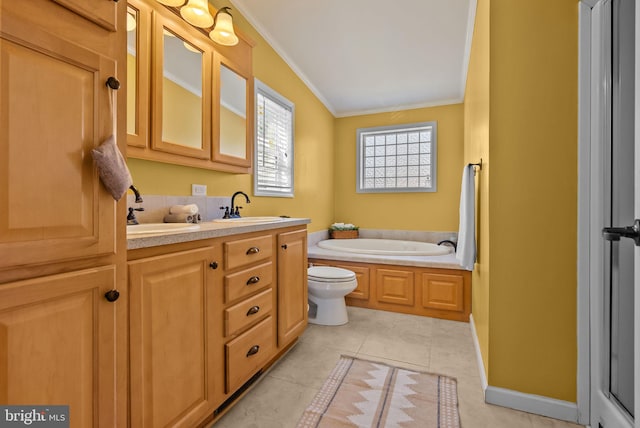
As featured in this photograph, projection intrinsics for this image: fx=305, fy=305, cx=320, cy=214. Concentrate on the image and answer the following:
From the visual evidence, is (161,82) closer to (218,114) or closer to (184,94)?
(184,94)

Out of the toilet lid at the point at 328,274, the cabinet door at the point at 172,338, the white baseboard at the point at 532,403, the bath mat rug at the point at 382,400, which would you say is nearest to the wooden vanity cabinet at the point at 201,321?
the cabinet door at the point at 172,338

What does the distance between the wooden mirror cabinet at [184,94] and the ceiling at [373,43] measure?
1.67ft

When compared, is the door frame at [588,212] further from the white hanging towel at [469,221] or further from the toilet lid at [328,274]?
the toilet lid at [328,274]

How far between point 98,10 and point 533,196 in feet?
6.38

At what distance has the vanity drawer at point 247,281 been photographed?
1454 mm

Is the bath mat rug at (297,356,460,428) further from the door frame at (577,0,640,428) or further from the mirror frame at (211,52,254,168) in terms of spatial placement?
the mirror frame at (211,52,254,168)

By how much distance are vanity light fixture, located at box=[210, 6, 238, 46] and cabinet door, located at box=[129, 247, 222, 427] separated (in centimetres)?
141

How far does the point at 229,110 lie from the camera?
2168mm

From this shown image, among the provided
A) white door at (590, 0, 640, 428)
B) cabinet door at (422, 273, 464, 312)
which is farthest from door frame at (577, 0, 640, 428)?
→ cabinet door at (422, 273, 464, 312)

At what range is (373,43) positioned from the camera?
9.12 ft

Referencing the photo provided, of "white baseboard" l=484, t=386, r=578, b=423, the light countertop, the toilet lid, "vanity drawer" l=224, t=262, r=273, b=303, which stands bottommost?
"white baseboard" l=484, t=386, r=578, b=423

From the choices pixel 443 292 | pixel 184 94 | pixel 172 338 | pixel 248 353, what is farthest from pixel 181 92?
pixel 443 292

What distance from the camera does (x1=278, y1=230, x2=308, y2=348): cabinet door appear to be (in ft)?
6.40

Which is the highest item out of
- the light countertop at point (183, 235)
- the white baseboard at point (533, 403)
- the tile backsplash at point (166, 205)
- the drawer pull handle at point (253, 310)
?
the tile backsplash at point (166, 205)
